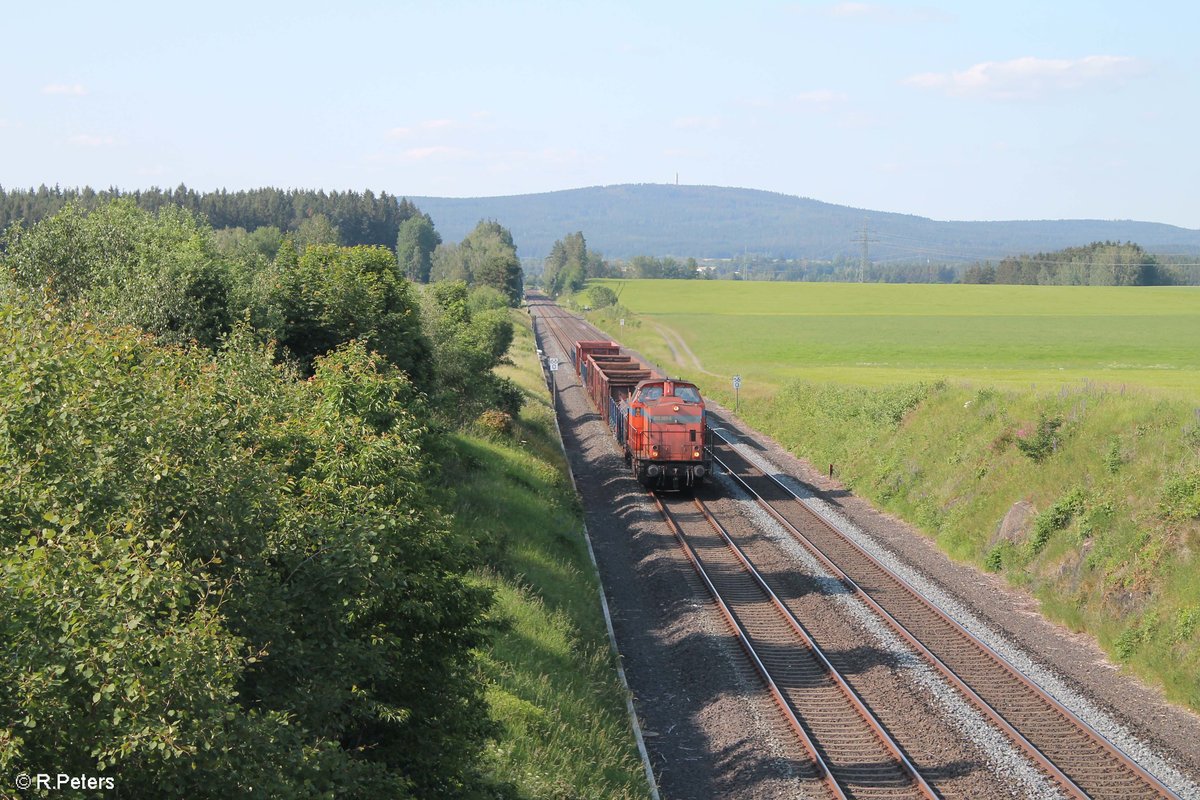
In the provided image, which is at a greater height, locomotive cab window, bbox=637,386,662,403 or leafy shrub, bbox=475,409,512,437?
locomotive cab window, bbox=637,386,662,403

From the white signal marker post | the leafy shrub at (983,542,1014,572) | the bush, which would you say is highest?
the bush

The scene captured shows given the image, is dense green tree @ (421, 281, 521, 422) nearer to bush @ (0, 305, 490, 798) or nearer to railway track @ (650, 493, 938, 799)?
railway track @ (650, 493, 938, 799)

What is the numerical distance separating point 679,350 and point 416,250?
104414 mm

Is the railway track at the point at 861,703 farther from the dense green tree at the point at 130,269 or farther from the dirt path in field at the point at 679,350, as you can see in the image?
the dirt path in field at the point at 679,350

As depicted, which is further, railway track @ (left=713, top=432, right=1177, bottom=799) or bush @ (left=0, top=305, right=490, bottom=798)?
railway track @ (left=713, top=432, right=1177, bottom=799)

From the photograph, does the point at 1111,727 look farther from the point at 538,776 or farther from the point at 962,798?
the point at 538,776

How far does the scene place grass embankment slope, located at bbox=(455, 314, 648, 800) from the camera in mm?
13469

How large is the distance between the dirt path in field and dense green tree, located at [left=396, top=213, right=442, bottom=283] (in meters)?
77.4

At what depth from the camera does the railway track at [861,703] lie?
1391cm

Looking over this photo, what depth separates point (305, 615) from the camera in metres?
7.61

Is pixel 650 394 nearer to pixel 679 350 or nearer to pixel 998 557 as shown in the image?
pixel 998 557

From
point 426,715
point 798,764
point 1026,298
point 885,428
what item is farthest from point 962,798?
point 1026,298

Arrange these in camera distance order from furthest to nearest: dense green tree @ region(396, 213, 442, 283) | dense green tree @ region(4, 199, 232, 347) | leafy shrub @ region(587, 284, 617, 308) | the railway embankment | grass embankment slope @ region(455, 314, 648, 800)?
dense green tree @ region(396, 213, 442, 283) → leafy shrub @ region(587, 284, 617, 308) → dense green tree @ region(4, 199, 232, 347) → the railway embankment → grass embankment slope @ region(455, 314, 648, 800)

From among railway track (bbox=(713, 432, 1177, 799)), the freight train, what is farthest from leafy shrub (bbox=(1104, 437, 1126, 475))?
→ the freight train
